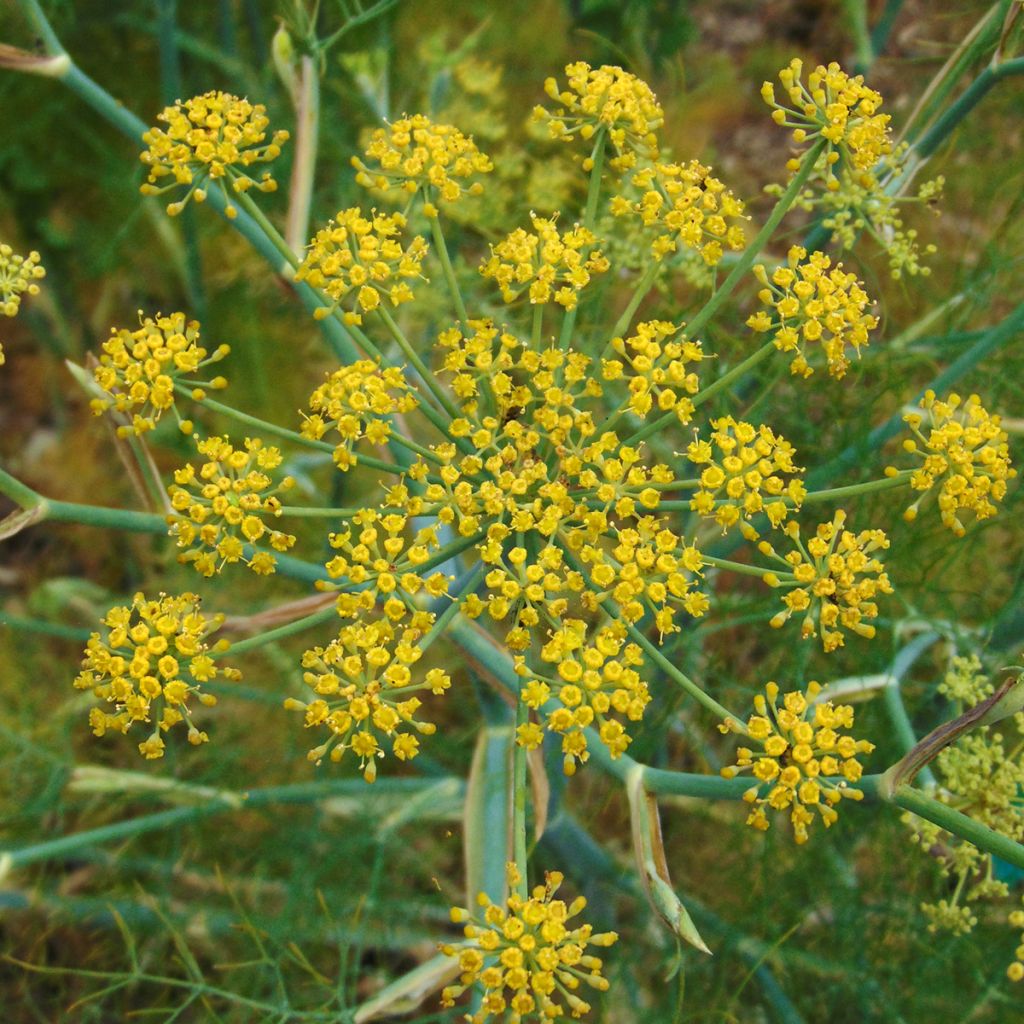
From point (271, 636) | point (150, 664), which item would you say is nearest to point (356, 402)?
point (271, 636)

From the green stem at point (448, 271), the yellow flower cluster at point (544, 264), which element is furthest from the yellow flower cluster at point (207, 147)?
the yellow flower cluster at point (544, 264)

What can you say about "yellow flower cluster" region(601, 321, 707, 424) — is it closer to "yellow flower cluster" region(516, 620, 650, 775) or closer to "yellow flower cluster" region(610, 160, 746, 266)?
"yellow flower cluster" region(610, 160, 746, 266)

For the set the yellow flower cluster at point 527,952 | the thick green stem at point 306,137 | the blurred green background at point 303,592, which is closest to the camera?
the yellow flower cluster at point 527,952

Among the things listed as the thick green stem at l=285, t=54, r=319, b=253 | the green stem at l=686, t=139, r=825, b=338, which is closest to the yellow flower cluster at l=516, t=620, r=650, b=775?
the green stem at l=686, t=139, r=825, b=338

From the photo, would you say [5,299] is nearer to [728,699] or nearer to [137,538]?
[728,699]

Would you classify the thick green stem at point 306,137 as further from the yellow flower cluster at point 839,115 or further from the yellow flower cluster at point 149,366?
the yellow flower cluster at point 839,115
